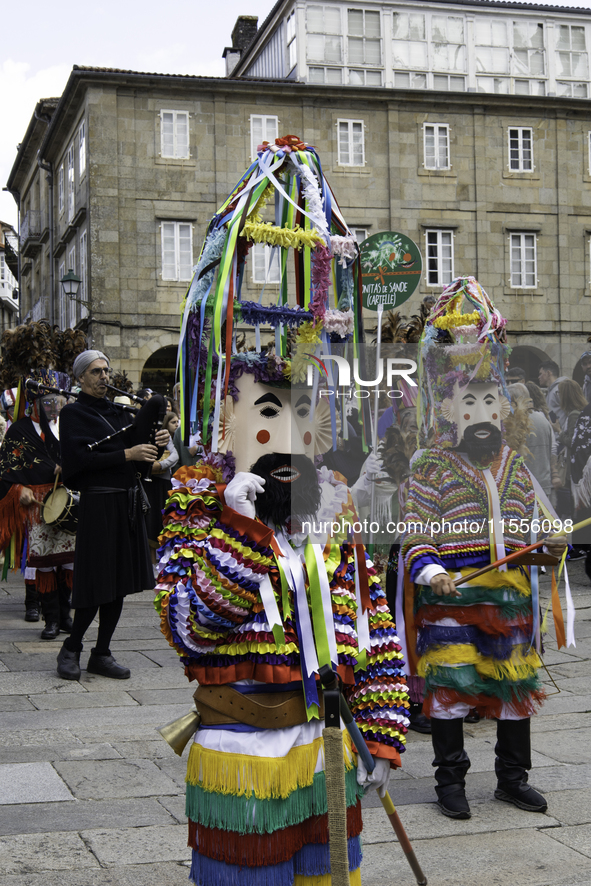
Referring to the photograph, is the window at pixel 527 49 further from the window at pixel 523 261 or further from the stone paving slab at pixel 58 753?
the stone paving slab at pixel 58 753

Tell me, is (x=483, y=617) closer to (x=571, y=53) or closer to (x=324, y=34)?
(x=324, y=34)

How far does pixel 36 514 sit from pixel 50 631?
0.87m

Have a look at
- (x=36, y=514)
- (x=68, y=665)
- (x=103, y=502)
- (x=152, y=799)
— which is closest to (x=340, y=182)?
(x=36, y=514)

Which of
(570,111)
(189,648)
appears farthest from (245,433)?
(570,111)

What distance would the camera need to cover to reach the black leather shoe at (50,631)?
24.1 feet

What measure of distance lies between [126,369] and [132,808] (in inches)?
755

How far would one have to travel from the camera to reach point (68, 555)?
7.38 meters

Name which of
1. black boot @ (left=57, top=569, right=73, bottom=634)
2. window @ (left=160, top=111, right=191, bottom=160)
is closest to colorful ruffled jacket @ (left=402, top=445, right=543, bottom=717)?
black boot @ (left=57, top=569, right=73, bottom=634)

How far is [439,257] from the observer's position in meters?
24.5

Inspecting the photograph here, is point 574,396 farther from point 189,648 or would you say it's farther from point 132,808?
point 189,648

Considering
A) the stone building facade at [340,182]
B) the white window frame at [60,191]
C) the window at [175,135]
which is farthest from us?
the white window frame at [60,191]

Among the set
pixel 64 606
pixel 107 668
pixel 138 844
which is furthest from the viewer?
pixel 64 606

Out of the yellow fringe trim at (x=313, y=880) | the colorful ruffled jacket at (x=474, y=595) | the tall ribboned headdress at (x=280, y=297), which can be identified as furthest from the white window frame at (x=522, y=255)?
the yellow fringe trim at (x=313, y=880)

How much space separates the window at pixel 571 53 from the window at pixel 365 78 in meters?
5.08
